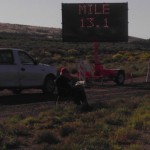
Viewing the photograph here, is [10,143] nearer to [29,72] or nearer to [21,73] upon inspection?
[21,73]

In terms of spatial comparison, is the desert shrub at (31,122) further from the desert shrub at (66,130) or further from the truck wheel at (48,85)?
the truck wheel at (48,85)

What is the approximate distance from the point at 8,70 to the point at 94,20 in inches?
420

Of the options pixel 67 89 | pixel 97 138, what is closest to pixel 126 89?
pixel 67 89

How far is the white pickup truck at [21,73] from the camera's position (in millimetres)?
24188

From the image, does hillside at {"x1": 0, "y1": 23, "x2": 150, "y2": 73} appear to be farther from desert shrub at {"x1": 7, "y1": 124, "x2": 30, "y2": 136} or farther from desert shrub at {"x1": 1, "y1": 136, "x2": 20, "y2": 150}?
desert shrub at {"x1": 1, "y1": 136, "x2": 20, "y2": 150}

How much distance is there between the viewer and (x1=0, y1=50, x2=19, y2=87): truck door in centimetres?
2400

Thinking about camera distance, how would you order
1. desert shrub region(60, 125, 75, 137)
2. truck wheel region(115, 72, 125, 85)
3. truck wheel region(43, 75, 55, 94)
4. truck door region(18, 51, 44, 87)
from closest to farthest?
desert shrub region(60, 125, 75, 137) → truck door region(18, 51, 44, 87) → truck wheel region(43, 75, 55, 94) → truck wheel region(115, 72, 125, 85)

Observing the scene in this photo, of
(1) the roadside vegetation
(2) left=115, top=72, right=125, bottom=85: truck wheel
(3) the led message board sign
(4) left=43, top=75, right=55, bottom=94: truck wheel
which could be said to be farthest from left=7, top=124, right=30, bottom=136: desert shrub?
(3) the led message board sign

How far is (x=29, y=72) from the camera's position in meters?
25.3

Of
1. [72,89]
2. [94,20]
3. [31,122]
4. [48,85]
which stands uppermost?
[94,20]

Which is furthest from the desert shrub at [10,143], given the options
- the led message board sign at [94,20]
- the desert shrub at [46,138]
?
the led message board sign at [94,20]

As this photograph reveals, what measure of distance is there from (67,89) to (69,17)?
13.5 meters

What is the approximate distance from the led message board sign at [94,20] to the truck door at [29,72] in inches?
338

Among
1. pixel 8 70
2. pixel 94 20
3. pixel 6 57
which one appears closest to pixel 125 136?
pixel 8 70
